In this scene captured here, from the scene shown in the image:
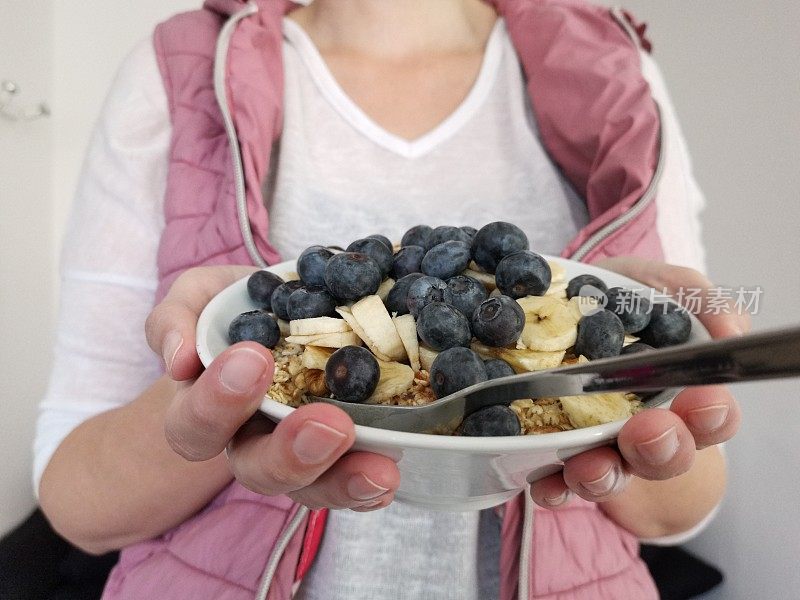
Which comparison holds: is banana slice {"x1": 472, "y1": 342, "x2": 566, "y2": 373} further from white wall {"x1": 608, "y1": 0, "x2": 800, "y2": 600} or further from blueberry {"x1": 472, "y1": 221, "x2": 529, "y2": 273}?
white wall {"x1": 608, "y1": 0, "x2": 800, "y2": 600}

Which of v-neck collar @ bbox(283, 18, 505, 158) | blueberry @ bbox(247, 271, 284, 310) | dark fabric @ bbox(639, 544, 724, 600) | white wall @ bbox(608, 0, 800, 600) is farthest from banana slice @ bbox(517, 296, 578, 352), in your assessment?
dark fabric @ bbox(639, 544, 724, 600)

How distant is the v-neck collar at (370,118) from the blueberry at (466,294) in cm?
45

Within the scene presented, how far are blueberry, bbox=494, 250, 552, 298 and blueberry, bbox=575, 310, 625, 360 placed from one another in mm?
47

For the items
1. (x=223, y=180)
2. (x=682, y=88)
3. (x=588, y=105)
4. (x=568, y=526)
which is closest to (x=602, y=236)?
(x=588, y=105)

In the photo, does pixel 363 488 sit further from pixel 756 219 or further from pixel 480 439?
pixel 756 219

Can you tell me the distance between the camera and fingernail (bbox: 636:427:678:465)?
316 mm

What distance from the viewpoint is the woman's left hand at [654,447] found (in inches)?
12.6

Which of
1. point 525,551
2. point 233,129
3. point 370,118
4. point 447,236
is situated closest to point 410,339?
point 447,236

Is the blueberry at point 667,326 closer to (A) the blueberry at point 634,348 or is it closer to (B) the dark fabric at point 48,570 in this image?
(A) the blueberry at point 634,348

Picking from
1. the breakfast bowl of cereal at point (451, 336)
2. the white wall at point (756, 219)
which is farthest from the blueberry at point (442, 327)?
the white wall at point (756, 219)

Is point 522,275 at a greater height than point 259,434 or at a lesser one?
greater

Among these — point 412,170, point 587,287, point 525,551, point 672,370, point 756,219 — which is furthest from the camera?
point 756,219

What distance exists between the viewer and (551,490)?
406 millimetres

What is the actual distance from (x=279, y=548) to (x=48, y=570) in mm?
835
